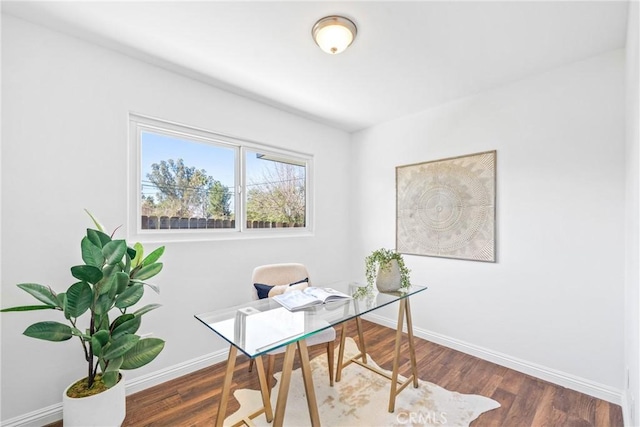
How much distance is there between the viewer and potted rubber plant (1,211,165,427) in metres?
1.40

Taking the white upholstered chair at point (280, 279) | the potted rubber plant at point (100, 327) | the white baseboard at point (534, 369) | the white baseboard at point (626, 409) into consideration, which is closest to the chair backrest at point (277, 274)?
the white upholstered chair at point (280, 279)

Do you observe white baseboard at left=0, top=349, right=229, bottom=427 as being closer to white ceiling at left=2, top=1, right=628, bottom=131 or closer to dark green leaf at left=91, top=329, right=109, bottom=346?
dark green leaf at left=91, top=329, right=109, bottom=346

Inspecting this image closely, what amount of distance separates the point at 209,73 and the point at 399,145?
2115 millimetres

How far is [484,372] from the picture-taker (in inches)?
92.7

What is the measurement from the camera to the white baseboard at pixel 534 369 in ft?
6.58

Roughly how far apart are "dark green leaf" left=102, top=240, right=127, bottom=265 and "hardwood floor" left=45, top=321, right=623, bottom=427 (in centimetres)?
109

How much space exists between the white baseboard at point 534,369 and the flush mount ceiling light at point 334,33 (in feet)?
9.20

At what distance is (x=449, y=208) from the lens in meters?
2.80

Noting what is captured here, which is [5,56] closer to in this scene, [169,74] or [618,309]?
[169,74]

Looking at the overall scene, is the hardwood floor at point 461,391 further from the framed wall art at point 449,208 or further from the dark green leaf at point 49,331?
the framed wall art at point 449,208

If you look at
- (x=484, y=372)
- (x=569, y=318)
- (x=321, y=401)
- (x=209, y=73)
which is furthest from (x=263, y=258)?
(x=569, y=318)

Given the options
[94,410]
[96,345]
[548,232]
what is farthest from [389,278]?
[94,410]

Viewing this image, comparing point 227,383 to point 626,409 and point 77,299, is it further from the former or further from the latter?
point 626,409

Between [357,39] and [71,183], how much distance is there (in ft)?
6.97
